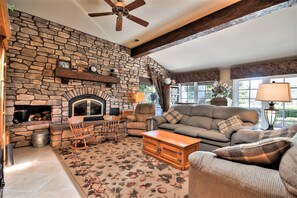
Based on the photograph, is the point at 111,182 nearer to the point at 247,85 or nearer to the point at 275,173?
the point at 275,173

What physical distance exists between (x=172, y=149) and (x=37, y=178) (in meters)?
2.02

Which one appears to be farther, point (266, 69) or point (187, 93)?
point (187, 93)

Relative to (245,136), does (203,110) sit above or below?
above

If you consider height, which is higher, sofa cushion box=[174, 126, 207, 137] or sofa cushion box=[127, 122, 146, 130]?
sofa cushion box=[174, 126, 207, 137]

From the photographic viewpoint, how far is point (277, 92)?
7.11 feet

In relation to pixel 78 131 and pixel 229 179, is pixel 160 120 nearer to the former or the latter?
pixel 78 131

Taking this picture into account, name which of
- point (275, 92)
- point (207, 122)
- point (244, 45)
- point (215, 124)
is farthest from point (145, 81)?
point (275, 92)

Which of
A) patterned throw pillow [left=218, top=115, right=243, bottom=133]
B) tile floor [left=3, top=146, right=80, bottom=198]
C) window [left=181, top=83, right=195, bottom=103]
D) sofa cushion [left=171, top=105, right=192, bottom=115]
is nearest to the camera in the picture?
tile floor [left=3, top=146, right=80, bottom=198]

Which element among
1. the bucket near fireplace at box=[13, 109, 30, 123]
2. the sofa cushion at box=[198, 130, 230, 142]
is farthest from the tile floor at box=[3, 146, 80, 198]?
the sofa cushion at box=[198, 130, 230, 142]

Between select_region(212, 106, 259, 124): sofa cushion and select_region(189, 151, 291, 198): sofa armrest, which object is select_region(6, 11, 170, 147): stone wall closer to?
select_region(212, 106, 259, 124): sofa cushion

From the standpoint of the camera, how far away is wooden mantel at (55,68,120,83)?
12.3ft

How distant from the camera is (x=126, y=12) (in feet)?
8.87

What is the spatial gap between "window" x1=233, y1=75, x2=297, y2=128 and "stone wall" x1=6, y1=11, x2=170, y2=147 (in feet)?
13.8

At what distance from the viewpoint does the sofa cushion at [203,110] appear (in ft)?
12.0
